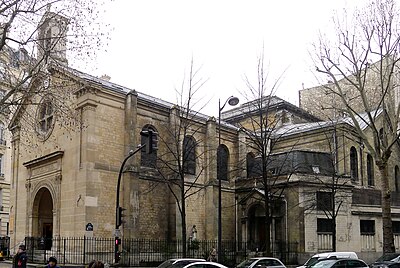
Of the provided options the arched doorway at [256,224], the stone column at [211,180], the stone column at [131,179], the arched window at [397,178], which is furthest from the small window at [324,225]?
the arched window at [397,178]

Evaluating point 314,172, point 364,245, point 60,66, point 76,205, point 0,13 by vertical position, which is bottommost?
point 364,245

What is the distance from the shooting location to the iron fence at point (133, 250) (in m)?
30.0

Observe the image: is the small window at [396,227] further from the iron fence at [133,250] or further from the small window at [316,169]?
the iron fence at [133,250]

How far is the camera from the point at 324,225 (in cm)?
3597

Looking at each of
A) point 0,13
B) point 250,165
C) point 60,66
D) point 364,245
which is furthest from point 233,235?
point 0,13

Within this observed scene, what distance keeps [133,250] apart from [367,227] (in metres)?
18.3

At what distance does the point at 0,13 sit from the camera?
17891 millimetres

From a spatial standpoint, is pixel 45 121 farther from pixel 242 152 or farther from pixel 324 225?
pixel 324 225

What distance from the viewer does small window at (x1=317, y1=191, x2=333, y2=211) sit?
116 ft

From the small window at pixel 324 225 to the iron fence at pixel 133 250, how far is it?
95.2 inches

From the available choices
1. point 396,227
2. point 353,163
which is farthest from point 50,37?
point 396,227

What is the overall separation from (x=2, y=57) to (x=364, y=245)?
94.6 ft

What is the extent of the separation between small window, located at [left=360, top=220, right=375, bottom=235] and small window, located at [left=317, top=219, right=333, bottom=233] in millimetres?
3434

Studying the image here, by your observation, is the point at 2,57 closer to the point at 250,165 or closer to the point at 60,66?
the point at 60,66
